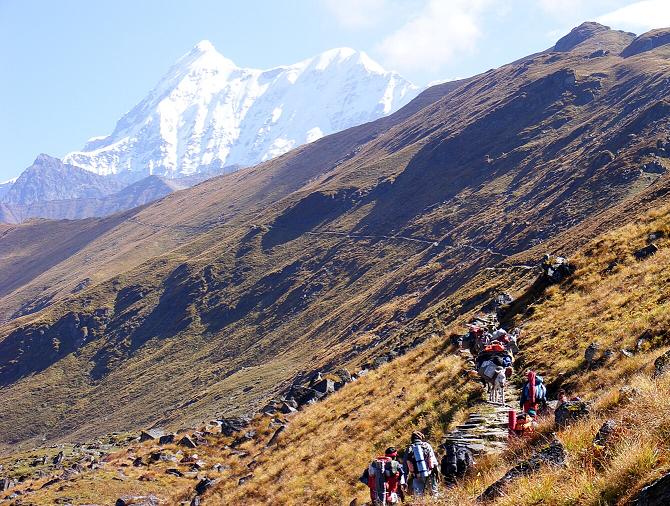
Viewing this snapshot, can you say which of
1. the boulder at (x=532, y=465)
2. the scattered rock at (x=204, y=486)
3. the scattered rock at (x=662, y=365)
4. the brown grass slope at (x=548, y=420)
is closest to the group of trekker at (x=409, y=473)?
the brown grass slope at (x=548, y=420)

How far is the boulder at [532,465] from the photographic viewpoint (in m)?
9.66

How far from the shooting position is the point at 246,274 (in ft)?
656

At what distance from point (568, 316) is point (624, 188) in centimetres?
10854

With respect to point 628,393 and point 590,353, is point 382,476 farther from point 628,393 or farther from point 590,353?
point 590,353

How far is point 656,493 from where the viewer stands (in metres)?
7.00

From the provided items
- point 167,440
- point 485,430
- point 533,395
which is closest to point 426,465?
point 485,430

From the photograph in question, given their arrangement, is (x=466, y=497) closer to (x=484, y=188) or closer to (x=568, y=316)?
(x=568, y=316)

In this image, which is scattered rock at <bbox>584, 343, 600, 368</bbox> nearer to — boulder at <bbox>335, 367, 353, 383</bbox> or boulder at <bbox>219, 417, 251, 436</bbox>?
boulder at <bbox>335, 367, 353, 383</bbox>

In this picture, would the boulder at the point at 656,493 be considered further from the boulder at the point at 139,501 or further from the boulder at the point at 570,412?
the boulder at the point at 139,501

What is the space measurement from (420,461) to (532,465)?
508 centimetres

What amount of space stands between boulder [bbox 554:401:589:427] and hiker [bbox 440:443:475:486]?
7.68 ft

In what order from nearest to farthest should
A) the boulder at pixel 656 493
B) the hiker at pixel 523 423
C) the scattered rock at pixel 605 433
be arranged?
1. the boulder at pixel 656 493
2. the scattered rock at pixel 605 433
3. the hiker at pixel 523 423

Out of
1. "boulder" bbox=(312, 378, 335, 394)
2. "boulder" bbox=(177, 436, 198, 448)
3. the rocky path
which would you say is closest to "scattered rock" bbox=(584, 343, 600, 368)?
the rocky path

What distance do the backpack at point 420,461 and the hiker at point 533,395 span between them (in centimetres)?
324
